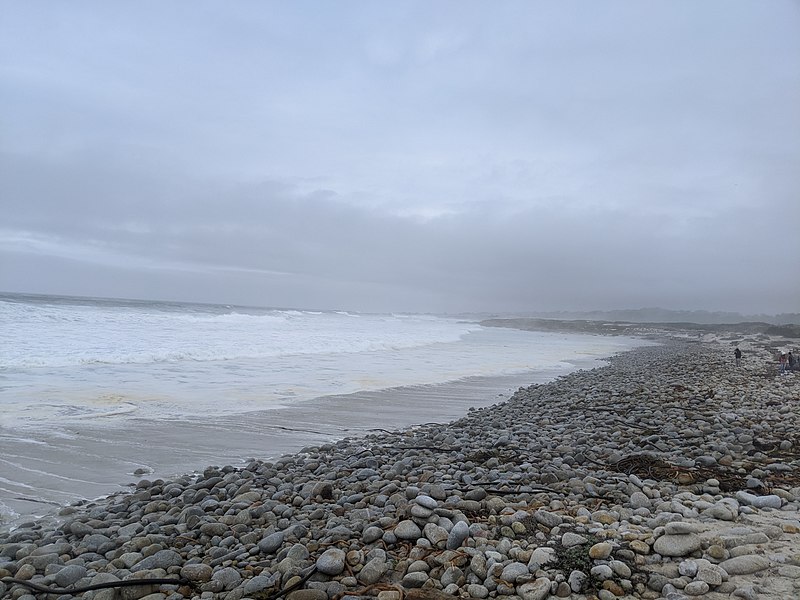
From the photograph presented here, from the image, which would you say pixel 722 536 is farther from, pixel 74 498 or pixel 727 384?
pixel 727 384

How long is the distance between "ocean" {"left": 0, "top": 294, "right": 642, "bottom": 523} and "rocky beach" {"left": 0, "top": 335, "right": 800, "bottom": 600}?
3.68 feet

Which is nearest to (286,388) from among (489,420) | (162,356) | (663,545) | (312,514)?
(489,420)

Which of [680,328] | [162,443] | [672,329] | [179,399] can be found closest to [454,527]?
[162,443]

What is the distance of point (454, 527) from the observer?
135 inches

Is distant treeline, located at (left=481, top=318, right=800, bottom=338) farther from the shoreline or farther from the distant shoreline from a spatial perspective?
the shoreline

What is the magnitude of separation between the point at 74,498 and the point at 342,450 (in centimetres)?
300

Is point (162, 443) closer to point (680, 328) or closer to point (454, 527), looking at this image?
point (454, 527)

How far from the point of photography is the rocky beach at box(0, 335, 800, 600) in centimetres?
288

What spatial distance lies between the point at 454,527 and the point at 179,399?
8.37m

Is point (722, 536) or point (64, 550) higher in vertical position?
point (722, 536)

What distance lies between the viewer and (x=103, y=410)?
29.3ft

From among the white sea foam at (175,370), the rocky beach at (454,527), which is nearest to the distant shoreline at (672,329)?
the white sea foam at (175,370)

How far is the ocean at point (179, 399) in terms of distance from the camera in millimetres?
6188

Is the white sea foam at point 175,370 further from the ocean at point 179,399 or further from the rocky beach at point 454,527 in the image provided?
the rocky beach at point 454,527
